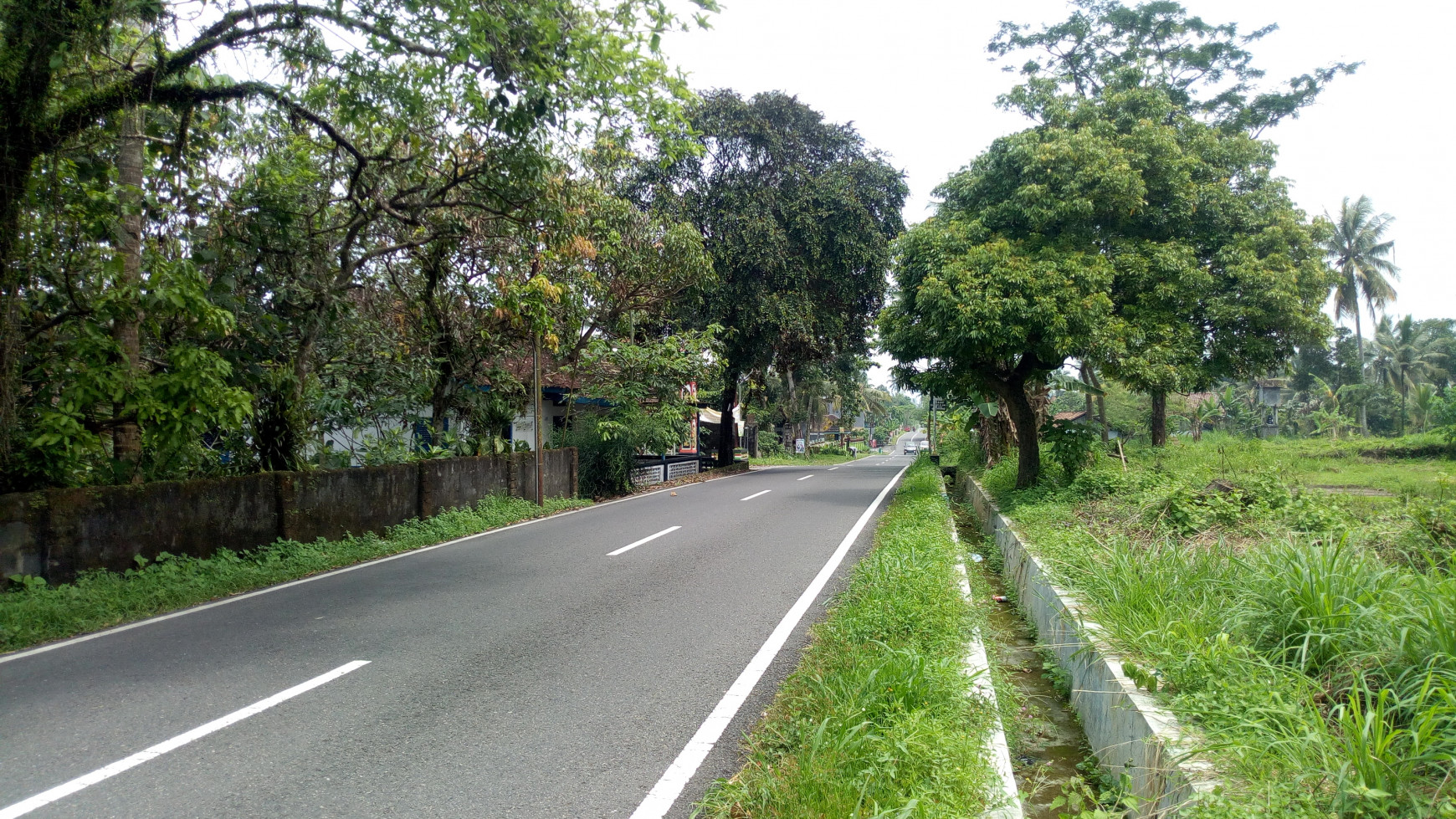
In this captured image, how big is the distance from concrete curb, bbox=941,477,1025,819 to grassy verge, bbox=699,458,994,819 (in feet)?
0.23

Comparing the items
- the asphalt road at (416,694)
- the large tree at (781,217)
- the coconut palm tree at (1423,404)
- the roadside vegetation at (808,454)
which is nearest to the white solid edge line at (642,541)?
the asphalt road at (416,694)

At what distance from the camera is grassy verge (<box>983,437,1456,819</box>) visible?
288 cm

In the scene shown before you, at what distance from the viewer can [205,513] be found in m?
8.96

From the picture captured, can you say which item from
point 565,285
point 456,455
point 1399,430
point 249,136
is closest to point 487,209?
point 249,136

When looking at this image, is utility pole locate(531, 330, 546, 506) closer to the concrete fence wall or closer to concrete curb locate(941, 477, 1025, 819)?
the concrete fence wall

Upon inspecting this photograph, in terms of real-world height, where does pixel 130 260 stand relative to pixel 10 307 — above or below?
above

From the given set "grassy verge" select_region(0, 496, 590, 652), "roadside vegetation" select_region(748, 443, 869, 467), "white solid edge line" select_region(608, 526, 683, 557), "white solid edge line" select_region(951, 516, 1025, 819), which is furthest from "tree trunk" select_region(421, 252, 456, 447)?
"roadside vegetation" select_region(748, 443, 869, 467)

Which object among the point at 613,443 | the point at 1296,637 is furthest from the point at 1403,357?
the point at 1296,637

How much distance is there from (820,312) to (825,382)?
30.0 meters

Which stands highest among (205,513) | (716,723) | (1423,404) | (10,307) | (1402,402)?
(10,307)

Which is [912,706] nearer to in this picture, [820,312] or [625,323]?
[625,323]

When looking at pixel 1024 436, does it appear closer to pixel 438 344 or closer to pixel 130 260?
pixel 438 344

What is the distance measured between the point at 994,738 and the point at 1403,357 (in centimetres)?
5898

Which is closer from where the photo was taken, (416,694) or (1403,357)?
(416,694)
